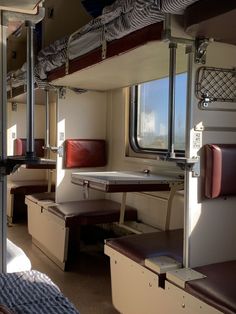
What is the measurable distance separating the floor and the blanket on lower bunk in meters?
1.72

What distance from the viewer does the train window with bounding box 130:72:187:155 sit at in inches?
167

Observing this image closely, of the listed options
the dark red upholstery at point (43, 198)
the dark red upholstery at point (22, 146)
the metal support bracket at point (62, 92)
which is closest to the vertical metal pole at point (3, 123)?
the metal support bracket at point (62, 92)

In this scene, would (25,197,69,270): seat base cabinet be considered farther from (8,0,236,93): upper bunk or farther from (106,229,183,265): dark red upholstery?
(8,0,236,93): upper bunk

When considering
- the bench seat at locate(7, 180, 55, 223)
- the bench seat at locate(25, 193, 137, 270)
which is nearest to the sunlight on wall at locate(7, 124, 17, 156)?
the bench seat at locate(7, 180, 55, 223)

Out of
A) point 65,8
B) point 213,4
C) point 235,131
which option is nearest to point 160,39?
point 213,4

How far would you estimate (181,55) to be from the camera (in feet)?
9.18

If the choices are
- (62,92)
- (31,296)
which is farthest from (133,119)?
(31,296)

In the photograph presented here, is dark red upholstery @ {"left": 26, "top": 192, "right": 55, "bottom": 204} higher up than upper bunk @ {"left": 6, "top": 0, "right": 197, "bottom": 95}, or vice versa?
upper bunk @ {"left": 6, "top": 0, "right": 197, "bottom": 95}

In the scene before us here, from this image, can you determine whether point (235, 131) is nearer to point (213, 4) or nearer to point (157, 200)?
point (213, 4)

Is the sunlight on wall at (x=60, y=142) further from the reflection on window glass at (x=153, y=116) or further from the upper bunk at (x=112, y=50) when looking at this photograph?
the reflection on window glass at (x=153, y=116)

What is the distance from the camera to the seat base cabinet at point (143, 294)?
2.21 metres

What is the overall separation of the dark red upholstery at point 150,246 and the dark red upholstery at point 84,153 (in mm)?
1897

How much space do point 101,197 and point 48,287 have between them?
11.7 feet

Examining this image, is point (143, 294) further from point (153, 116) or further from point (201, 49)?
point (153, 116)
